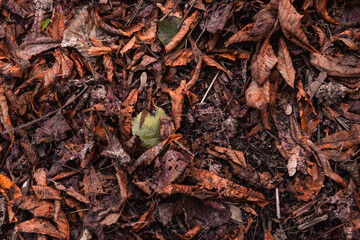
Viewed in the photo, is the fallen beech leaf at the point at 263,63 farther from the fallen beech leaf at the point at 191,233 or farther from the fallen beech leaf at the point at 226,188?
the fallen beech leaf at the point at 191,233

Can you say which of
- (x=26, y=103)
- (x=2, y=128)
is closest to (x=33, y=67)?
(x=26, y=103)

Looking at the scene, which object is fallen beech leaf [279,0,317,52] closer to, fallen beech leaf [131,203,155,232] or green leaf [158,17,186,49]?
green leaf [158,17,186,49]

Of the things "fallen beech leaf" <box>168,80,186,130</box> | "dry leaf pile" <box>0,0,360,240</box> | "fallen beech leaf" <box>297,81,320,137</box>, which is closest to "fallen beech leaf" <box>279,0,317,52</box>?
"dry leaf pile" <box>0,0,360,240</box>

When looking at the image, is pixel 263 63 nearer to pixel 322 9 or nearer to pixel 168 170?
pixel 322 9

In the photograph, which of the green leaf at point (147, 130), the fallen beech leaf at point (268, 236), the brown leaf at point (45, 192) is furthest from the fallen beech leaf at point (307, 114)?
the brown leaf at point (45, 192)

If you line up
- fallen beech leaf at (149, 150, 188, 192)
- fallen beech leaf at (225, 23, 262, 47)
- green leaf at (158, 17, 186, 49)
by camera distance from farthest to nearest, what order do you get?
1. green leaf at (158, 17, 186, 49)
2. fallen beech leaf at (225, 23, 262, 47)
3. fallen beech leaf at (149, 150, 188, 192)

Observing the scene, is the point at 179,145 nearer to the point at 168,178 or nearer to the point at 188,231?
the point at 168,178

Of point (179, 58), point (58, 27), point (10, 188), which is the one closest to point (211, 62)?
point (179, 58)

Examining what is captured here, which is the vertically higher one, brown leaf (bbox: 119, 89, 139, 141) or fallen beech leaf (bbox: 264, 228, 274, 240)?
brown leaf (bbox: 119, 89, 139, 141)
